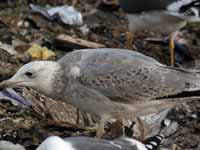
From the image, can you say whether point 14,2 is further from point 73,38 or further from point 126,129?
point 126,129

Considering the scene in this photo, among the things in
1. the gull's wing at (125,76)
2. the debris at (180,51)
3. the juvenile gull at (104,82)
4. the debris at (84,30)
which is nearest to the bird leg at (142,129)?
the juvenile gull at (104,82)

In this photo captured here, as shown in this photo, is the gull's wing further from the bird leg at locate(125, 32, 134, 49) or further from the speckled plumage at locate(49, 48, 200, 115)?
the bird leg at locate(125, 32, 134, 49)

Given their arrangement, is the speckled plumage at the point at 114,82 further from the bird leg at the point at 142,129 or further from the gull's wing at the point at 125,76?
the bird leg at the point at 142,129

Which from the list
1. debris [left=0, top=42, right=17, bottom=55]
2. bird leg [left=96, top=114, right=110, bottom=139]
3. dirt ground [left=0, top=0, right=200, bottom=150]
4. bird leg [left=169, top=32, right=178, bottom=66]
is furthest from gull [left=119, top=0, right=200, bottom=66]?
bird leg [left=96, top=114, right=110, bottom=139]

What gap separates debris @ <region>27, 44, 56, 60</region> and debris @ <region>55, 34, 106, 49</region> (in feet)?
0.55

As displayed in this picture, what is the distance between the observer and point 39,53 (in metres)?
6.02

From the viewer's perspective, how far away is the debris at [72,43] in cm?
618

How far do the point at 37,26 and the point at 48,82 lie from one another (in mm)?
2511

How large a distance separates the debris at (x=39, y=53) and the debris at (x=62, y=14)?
0.72 meters

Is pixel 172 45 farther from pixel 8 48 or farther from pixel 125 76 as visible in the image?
pixel 125 76

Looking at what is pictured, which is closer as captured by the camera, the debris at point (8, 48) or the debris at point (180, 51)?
the debris at point (8, 48)

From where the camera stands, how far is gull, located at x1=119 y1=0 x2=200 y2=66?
6234 millimetres

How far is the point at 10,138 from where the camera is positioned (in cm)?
456

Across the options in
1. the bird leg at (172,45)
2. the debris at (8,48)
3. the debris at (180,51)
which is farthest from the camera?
the debris at (180,51)
